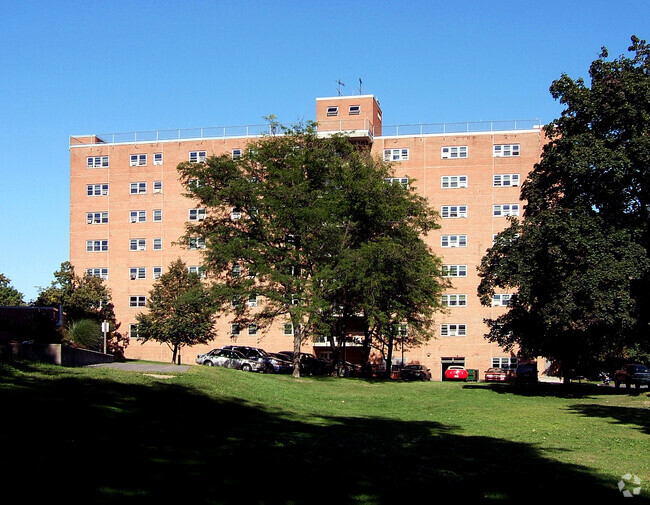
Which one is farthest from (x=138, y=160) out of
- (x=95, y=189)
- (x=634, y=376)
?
(x=634, y=376)

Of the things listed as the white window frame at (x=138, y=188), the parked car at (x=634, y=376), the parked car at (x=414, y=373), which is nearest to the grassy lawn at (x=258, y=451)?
the parked car at (x=634, y=376)

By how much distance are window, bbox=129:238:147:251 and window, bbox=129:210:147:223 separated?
2.14m

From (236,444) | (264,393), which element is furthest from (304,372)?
(236,444)

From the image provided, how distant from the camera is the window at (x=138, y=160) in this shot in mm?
83750

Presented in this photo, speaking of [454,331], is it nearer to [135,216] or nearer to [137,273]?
[137,273]

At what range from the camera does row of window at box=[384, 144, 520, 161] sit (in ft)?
257

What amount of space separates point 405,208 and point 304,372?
1780 centimetres

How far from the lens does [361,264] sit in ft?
152

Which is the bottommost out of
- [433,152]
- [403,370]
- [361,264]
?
[403,370]

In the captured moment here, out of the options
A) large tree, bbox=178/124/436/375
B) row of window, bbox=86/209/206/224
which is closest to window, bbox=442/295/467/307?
large tree, bbox=178/124/436/375

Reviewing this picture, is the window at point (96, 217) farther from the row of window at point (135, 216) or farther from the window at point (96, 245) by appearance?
the window at point (96, 245)

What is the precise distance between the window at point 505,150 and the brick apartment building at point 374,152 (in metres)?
0.10

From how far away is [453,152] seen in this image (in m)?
79.4

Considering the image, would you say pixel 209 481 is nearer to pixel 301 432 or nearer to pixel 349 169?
pixel 301 432
